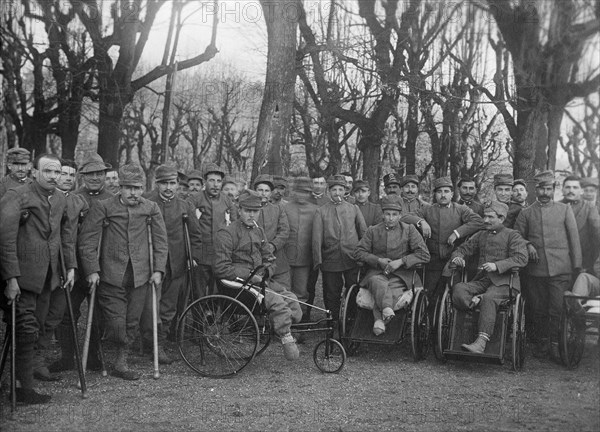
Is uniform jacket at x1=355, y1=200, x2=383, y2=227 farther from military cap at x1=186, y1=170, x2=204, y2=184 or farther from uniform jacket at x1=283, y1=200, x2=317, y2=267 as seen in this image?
military cap at x1=186, y1=170, x2=204, y2=184

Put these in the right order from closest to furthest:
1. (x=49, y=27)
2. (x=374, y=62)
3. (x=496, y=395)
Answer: (x=496, y=395), (x=374, y=62), (x=49, y=27)

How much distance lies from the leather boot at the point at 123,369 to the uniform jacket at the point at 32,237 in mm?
965

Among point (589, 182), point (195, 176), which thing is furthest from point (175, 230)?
point (589, 182)

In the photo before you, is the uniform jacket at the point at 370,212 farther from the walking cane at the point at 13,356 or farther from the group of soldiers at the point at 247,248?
the walking cane at the point at 13,356

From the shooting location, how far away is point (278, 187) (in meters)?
9.58

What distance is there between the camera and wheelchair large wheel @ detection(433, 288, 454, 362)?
21.3 ft

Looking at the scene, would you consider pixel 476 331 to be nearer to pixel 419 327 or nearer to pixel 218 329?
pixel 419 327

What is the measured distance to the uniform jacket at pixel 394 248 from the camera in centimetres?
709

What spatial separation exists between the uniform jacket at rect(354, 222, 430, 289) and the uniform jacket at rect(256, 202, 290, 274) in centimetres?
90

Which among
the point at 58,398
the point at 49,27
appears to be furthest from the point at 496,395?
the point at 49,27

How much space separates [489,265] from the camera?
6.64 meters

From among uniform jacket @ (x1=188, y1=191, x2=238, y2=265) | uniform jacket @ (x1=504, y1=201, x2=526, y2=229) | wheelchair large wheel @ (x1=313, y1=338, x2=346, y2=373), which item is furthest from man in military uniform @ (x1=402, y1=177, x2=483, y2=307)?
uniform jacket @ (x1=188, y1=191, x2=238, y2=265)

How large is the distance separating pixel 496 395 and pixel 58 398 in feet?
12.4

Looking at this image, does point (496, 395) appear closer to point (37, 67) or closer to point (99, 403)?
point (99, 403)
